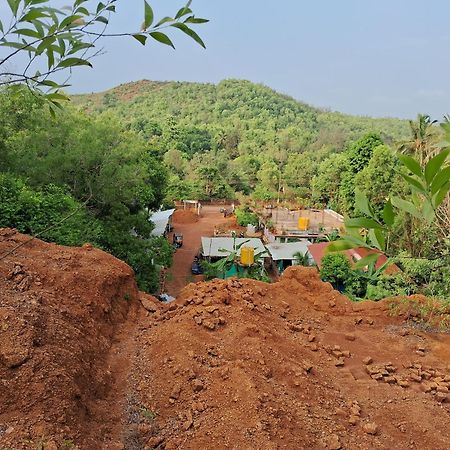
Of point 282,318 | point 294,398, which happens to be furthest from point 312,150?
point 294,398

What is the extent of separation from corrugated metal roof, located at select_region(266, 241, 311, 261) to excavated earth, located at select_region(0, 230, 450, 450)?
8144 millimetres

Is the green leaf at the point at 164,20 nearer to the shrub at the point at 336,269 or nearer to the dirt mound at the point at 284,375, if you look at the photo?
the dirt mound at the point at 284,375

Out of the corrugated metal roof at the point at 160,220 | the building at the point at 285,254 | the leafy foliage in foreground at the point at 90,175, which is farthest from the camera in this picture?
the corrugated metal roof at the point at 160,220

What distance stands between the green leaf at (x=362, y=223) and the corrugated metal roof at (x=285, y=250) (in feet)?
55.8

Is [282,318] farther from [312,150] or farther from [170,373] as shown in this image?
[312,150]

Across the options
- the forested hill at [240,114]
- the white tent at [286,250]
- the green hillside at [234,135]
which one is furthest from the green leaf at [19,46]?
the forested hill at [240,114]

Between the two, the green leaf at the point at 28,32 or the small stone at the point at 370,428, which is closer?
the green leaf at the point at 28,32

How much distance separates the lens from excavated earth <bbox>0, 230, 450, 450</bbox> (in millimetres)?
4762

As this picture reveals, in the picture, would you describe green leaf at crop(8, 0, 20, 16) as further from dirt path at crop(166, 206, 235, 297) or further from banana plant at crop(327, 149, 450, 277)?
dirt path at crop(166, 206, 235, 297)

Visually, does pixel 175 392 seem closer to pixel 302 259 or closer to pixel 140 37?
pixel 140 37

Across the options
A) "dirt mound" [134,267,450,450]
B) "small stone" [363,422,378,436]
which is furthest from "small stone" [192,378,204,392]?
"small stone" [363,422,378,436]

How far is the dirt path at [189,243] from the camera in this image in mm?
16870

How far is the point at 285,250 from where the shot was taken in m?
18.9

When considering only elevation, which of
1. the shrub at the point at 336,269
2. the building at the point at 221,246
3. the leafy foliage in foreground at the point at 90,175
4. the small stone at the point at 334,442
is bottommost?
the building at the point at 221,246
